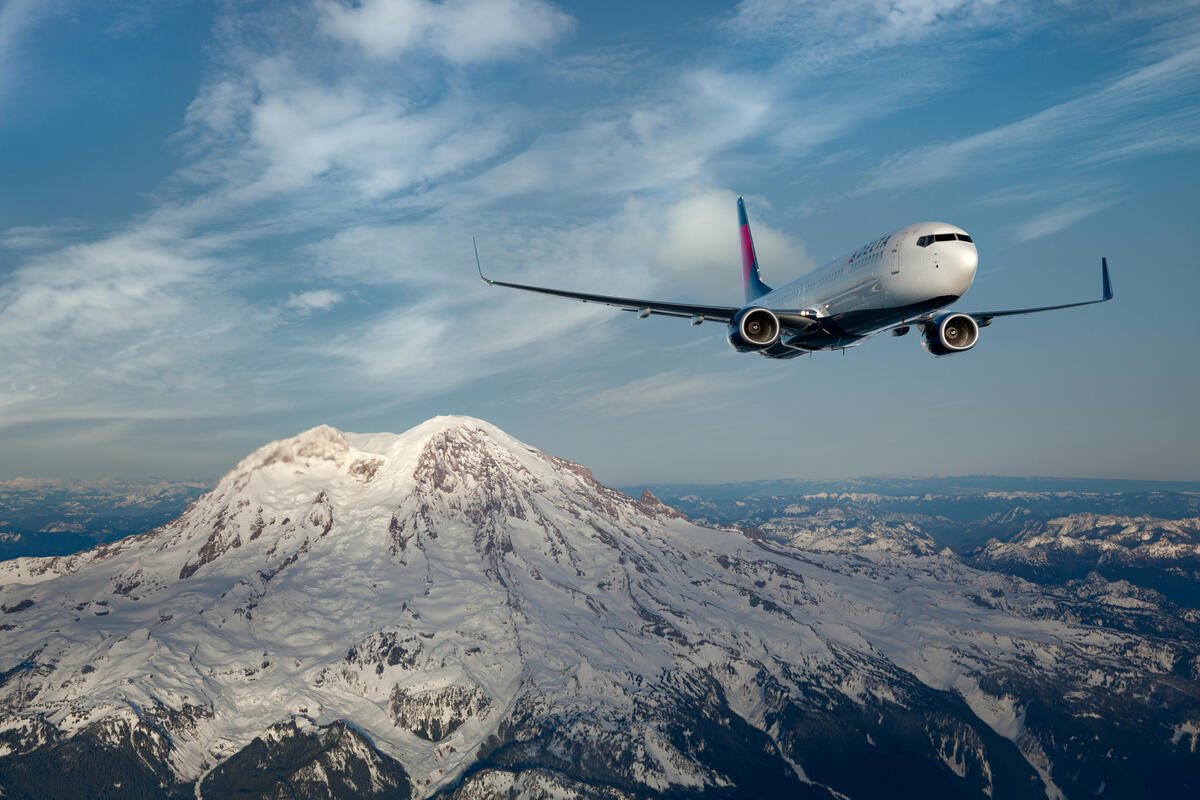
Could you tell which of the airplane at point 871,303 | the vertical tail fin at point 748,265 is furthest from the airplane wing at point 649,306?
the vertical tail fin at point 748,265

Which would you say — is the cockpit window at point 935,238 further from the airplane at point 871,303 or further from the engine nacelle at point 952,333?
the engine nacelle at point 952,333

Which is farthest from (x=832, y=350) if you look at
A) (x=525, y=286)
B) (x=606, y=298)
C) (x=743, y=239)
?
(x=743, y=239)

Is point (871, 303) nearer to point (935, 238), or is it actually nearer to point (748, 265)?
point (935, 238)

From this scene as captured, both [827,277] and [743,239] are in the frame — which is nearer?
[827,277]

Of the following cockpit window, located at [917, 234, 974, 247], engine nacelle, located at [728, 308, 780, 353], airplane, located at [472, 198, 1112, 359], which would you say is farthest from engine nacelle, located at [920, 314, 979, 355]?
engine nacelle, located at [728, 308, 780, 353]

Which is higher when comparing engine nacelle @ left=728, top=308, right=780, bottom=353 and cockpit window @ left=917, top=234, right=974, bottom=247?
cockpit window @ left=917, top=234, right=974, bottom=247

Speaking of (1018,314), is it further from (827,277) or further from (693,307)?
(693,307)

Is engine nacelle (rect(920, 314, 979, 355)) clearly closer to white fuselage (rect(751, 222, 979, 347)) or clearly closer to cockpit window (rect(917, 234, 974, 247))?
white fuselage (rect(751, 222, 979, 347))
